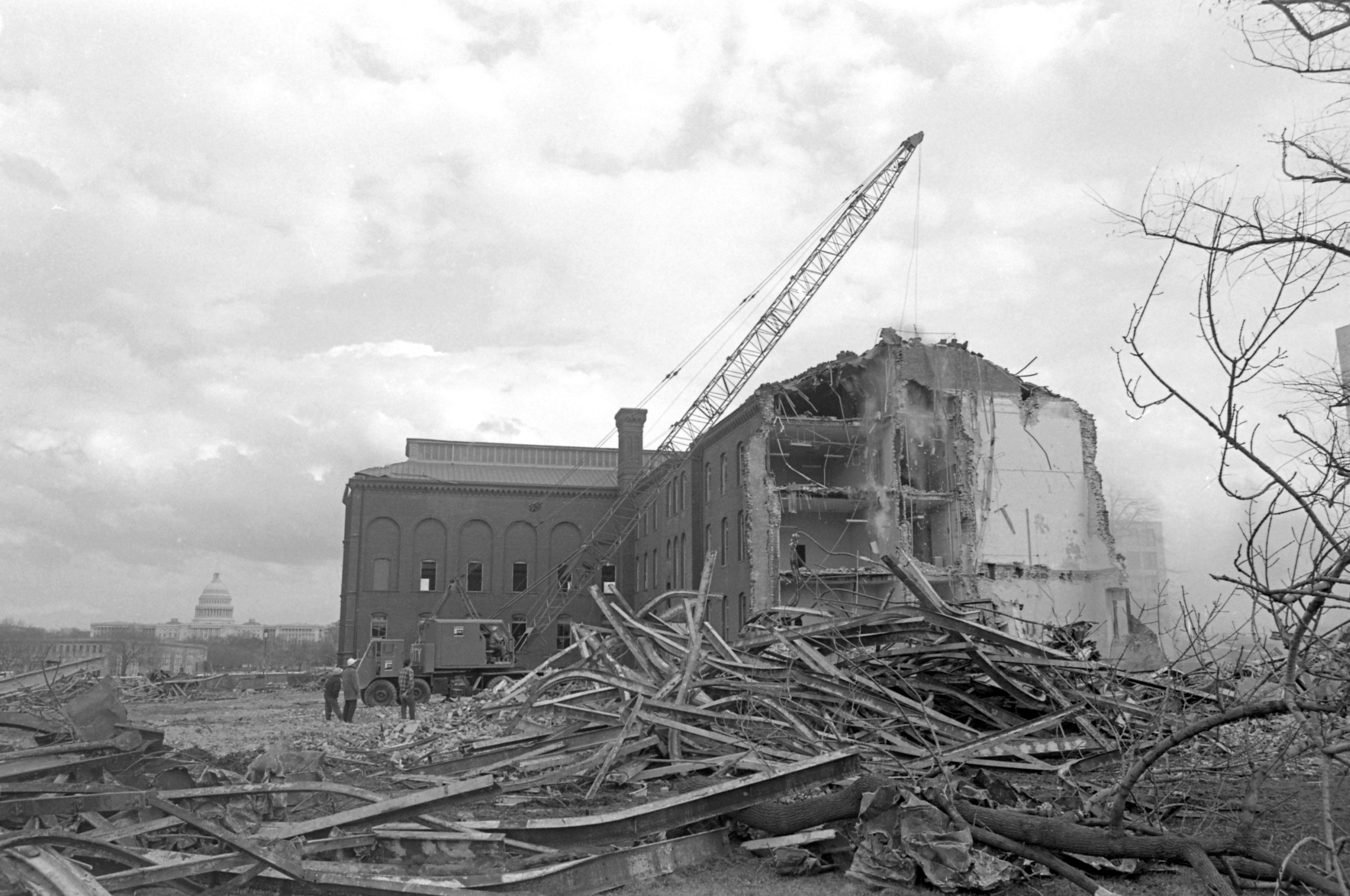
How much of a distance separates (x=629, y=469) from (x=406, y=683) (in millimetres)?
31438

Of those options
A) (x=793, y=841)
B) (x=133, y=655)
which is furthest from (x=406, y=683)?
(x=133, y=655)

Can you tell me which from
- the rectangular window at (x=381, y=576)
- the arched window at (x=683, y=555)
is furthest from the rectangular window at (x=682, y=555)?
the rectangular window at (x=381, y=576)

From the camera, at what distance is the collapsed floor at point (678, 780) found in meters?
6.09

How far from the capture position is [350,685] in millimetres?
18906

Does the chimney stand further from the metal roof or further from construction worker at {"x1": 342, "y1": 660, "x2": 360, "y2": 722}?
construction worker at {"x1": 342, "y1": 660, "x2": 360, "y2": 722}

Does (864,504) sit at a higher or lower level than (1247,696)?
higher

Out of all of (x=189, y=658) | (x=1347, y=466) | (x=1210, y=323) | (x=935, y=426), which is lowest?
(x=189, y=658)

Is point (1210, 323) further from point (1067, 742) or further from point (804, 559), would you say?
point (804, 559)

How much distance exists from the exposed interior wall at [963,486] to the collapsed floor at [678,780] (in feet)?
56.4

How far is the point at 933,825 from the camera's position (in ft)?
20.7

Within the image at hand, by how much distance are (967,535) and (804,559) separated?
6.08m

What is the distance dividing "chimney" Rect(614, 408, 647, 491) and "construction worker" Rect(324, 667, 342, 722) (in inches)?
1305

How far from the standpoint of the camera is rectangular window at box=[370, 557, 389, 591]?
48.6m

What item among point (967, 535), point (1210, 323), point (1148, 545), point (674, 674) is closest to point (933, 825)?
point (1210, 323)
